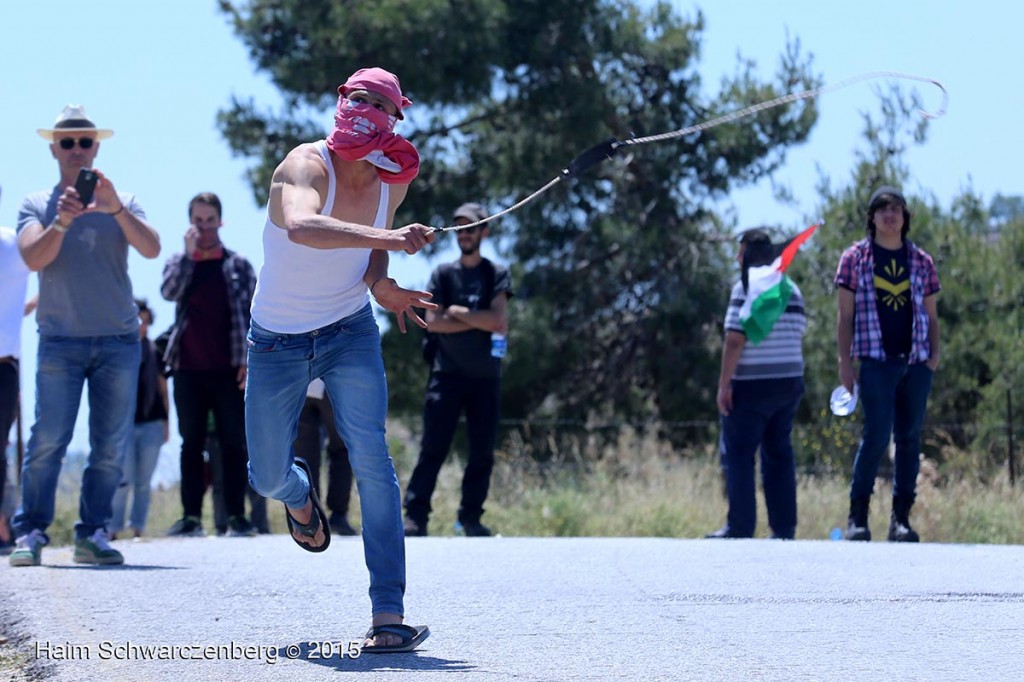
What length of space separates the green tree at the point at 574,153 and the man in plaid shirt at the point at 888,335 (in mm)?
9805

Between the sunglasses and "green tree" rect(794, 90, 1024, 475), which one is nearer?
the sunglasses

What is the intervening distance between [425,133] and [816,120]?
5.14 meters

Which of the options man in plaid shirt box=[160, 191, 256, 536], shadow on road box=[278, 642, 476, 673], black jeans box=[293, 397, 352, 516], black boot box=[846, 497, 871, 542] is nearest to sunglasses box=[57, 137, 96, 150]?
man in plaid shirt box=[160, 191, 256, 536]

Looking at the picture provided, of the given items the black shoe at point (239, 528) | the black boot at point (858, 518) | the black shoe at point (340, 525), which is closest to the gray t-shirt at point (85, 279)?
the black shoe at point (239, 528)

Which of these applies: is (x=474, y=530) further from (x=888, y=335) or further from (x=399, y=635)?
(x=399, y=635)

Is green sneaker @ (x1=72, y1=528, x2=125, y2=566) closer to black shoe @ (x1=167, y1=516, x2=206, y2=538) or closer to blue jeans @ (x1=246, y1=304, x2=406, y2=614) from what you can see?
black shoe @ (x1=167, y1=516, x2=206, y2=538)

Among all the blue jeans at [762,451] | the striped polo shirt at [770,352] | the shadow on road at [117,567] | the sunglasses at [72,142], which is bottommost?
the shadow on road at [117,567]

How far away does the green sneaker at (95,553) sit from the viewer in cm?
853

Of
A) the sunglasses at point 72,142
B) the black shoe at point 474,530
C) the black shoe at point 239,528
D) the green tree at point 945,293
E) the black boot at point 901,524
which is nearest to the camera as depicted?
the sunglasses at point 72,142

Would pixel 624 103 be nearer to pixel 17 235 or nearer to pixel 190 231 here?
pixel 190 231

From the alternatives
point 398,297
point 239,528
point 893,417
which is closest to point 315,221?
point 398,297

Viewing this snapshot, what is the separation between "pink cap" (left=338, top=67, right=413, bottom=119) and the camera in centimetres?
595

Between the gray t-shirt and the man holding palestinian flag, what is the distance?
4.00 m

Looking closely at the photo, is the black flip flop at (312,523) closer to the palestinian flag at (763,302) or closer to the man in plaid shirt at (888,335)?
the man in plaid shirt at (888,335)
